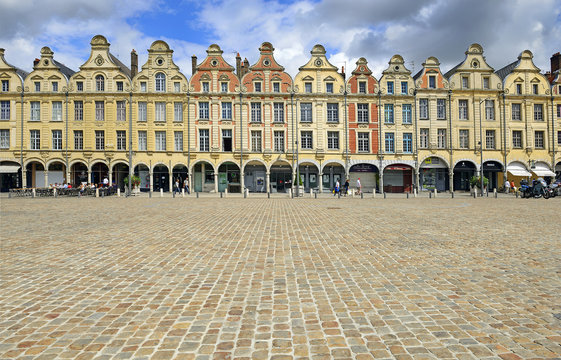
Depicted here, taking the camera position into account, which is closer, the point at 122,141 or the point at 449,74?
the point at 122,141

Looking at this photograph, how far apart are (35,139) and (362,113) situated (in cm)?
3374

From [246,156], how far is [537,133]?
31.4 meters

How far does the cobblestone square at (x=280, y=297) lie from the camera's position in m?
3.19

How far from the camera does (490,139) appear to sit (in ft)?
122

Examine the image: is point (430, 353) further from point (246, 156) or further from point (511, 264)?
point (246, 156)

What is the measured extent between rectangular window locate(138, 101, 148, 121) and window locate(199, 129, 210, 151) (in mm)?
5858

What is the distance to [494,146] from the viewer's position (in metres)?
37.2

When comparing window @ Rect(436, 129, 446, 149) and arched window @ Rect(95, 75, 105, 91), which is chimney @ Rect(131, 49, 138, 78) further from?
window @ Rect(436, 129, 446, 149)

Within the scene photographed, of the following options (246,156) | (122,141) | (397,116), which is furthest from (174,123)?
(397,116)

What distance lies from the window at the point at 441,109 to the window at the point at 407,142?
3.66 m

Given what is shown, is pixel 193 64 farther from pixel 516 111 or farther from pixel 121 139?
pixel 516 111

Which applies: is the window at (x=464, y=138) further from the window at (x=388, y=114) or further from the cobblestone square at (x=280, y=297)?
the cobblestone square at (x=280, y=297)

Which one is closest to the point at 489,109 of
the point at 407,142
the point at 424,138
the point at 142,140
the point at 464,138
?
the point at 464,138

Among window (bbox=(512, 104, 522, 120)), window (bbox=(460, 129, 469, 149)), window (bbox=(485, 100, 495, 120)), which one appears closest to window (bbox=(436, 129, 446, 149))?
window (bbox=(460, 129, 469, 149))
